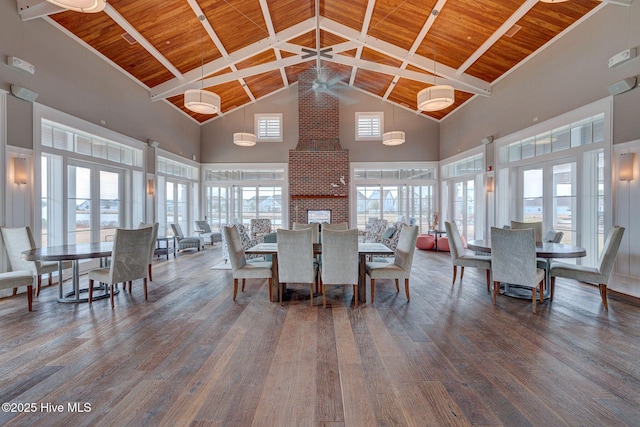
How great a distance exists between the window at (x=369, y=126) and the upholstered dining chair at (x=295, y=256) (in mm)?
7443

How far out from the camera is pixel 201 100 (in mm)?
5344

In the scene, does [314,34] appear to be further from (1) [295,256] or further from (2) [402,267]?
(2) [402,267]

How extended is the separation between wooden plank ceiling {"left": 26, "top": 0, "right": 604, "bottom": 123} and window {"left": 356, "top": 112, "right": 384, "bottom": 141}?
1997 mm

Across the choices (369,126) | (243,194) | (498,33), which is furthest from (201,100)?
(369,126)

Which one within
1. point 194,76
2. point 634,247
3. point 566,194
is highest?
point 194,76

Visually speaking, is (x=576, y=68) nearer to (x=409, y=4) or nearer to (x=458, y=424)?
(x=409, y=4)

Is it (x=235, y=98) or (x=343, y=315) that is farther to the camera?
(x=235, y=98)

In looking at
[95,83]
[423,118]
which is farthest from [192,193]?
[423,118]

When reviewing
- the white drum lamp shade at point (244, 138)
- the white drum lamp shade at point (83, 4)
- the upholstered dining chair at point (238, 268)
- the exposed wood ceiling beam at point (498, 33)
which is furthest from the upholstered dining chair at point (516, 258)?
the white drum lamp shade at point (244, 138)

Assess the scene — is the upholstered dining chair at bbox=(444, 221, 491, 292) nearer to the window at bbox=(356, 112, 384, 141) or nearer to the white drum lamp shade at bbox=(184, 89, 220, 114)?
the white drum lamp shade at bbox=(184, 89, 220, 114)

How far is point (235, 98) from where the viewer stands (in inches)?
387

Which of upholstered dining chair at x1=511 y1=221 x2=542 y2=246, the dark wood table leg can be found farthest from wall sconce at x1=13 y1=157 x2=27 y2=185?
upholstered dining chair at x1=511 y1=221 x2=542 y2=246

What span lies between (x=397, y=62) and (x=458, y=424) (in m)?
7.94

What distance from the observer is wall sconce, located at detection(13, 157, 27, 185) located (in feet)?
14.2
